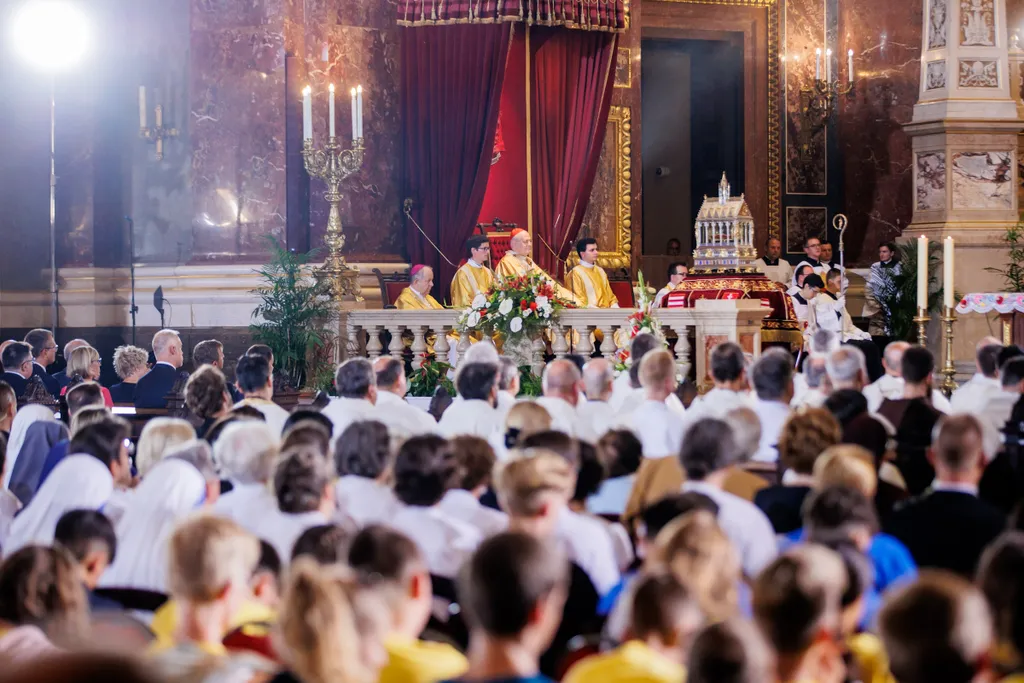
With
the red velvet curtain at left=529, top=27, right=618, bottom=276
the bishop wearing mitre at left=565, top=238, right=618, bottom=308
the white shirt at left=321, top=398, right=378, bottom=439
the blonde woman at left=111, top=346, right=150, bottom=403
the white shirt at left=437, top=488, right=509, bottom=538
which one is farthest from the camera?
the red velvet curtain at left=529, top=27, right=618, bottom=276

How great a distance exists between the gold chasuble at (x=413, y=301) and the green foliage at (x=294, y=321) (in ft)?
2.27

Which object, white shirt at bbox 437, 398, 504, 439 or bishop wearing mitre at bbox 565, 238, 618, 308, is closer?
white shirt at bbox 437, 398, 504, 439

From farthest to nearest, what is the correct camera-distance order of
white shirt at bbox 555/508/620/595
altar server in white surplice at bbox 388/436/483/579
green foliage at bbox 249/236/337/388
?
green foliage at bbox 249/236/337/388, altar server in white surplice at bbox 388/436/483/579, white shirt at bbox 555/508/620/595

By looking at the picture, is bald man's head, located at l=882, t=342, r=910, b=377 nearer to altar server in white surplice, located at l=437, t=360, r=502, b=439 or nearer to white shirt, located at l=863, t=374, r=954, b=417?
white shirt, located at l=863, t=374, r=954, b=417

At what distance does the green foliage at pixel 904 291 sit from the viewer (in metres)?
15.5

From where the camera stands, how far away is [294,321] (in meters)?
12.3

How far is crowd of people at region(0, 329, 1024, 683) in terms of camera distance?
2924mm

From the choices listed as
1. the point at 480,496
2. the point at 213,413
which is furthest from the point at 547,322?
the point at 480,496

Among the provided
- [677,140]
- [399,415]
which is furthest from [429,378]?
[677,140]

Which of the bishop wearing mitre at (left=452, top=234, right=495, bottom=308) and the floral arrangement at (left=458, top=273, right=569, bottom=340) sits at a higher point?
the bishop wearing mitre at (left=452, top=234, right=495, bottom=308)

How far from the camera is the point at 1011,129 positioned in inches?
609

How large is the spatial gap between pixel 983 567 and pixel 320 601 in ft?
4.62

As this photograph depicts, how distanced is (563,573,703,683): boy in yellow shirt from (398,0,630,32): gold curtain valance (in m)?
11.4

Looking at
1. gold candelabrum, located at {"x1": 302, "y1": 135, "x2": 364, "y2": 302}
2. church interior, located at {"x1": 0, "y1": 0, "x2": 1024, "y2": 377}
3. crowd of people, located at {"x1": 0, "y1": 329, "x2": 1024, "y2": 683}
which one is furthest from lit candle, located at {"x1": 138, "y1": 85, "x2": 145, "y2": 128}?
crowd of people, located at {"x1": 0, "y1": 329, "x2": 1024, "y2": 683}
